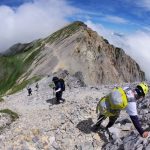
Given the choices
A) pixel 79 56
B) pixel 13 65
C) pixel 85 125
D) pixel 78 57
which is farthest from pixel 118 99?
pixel 13 65

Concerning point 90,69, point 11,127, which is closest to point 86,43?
point 90,69

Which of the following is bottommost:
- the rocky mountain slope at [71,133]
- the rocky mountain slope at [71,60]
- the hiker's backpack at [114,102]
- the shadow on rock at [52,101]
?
the rocky mountain slope at [71,133]

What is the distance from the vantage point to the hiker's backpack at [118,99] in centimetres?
1883

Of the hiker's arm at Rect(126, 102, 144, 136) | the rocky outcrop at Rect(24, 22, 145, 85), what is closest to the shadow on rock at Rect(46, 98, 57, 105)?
the hiker's arm at Rect(126, 102, 144, 136)

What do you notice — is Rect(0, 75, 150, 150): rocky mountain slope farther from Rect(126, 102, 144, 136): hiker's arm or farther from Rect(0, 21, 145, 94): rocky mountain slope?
Rect(0, 21, 145, 94): rocky mountain slope

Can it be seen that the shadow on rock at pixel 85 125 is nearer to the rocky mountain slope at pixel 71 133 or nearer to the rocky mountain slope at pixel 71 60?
the rocky mountain slope at pixel 71 133

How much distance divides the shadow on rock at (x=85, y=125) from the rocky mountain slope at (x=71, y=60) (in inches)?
2954

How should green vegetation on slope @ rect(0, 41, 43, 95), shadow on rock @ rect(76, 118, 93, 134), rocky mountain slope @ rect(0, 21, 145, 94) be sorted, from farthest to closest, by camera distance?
green vegetation on slope @ rect(0, 41, 43, 95), rocky mountain slope @ rect(0, 21, 145, 94), shadow on rock @ rect(76, 118, 93, 134)

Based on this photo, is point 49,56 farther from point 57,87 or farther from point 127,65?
point 57,87

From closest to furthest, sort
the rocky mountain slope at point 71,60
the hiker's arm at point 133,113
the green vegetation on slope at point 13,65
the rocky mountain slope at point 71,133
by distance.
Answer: the hiker's arm at point 133,113, the rocky mountain slope at point 71,133, the rocky mountain slope at point 71,60, the green vegetation on slope at point 13,65

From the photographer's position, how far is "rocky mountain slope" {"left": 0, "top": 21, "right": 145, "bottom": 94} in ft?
367

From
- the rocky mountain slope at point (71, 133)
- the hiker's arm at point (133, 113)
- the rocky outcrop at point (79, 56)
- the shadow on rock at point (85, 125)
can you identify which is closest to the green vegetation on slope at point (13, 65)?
the rocky outcrop at point (79, 56)

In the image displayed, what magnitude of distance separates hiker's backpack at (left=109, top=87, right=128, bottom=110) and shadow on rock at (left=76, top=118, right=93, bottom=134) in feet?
12.6

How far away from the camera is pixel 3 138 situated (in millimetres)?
23297
